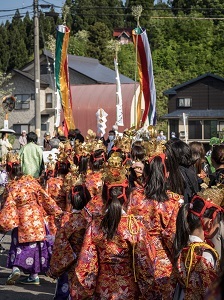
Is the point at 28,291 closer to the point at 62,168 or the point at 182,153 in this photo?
the point at 62,168

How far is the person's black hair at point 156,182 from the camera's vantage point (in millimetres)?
5035

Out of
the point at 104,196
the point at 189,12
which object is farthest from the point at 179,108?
the point at 104,196

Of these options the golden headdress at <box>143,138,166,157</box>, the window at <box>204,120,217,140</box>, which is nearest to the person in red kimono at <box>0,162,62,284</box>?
the golden headdress at <box>143,138,166,157</box>

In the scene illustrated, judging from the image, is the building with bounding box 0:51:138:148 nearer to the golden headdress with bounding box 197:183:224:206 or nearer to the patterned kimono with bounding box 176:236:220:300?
the golden headdress with bounding box 197:183:224:206

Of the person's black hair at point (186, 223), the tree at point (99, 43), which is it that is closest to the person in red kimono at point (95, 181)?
the person's black hair at point (186, 223)

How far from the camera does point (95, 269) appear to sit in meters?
4.54

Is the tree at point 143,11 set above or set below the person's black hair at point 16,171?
above

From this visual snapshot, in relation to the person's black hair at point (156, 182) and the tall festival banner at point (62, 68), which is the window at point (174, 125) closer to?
the tall festival banner at point (62, 68)

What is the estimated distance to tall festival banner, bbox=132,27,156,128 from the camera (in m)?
15.4

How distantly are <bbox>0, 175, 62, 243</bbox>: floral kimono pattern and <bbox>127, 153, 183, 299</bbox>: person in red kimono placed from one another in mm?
2463

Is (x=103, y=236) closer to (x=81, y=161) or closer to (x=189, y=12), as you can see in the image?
(x=81, y=161)

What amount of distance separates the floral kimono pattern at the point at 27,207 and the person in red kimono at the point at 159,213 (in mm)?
2463

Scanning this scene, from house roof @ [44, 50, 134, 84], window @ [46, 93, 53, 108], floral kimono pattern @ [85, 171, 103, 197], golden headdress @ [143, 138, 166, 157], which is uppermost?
house roof @ [44, 50, 134, 84]

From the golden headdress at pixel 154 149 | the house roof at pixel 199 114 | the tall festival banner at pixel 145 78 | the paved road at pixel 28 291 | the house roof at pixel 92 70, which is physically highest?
the house roof at pixel 92 70
